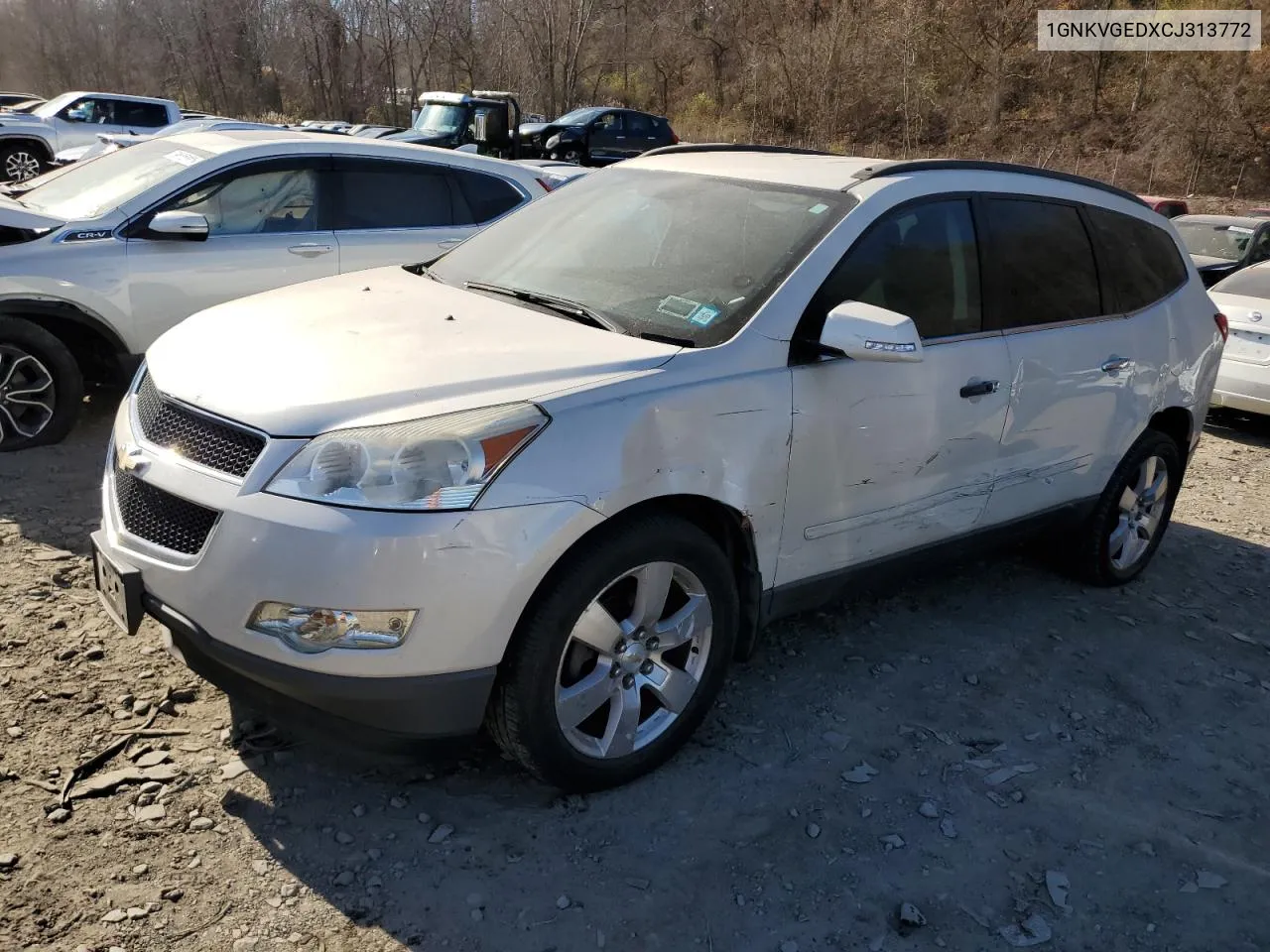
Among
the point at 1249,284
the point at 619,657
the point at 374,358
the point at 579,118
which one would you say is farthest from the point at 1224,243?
the point at 579,118

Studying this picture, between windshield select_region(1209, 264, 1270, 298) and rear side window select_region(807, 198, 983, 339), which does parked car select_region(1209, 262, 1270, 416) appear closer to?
windshield select_region(1209, 264, 1270, 298)

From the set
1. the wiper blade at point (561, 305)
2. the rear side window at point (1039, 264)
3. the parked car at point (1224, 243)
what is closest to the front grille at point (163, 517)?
the wiper blade at point (561, 305)

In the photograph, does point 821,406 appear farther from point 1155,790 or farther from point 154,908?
point 154,908

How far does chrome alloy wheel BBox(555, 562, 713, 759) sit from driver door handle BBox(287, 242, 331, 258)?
4108mm

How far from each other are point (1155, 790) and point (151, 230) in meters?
5.46

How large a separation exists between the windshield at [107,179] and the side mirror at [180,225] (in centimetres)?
36

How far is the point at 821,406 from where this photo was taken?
3.20m

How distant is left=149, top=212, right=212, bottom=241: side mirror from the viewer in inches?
217

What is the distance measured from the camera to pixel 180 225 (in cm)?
552

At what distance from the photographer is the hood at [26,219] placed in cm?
543

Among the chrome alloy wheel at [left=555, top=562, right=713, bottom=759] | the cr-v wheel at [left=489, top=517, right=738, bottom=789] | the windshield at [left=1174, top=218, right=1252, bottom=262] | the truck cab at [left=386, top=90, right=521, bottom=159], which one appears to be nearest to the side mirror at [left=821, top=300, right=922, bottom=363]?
the cr-v wheel at [left=489, top=517, right=738, bottom=789]

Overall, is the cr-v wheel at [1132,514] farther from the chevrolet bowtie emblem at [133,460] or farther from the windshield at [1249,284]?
the windshield at [1249,284]

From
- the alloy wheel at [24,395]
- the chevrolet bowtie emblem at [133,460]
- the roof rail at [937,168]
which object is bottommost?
the alloy wheel at [24,395]

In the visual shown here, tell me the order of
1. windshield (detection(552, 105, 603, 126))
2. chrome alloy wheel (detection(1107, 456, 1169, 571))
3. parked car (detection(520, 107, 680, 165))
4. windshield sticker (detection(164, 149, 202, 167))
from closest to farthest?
chrome alloy wheel (detection(1107, 456, 1169, 571)) → windshield sticker (detection(164, 149, 202, 167)) → parked car (detection(520, 107, 680, 165)) → windshield (detection(552, 105, 603, 126))
